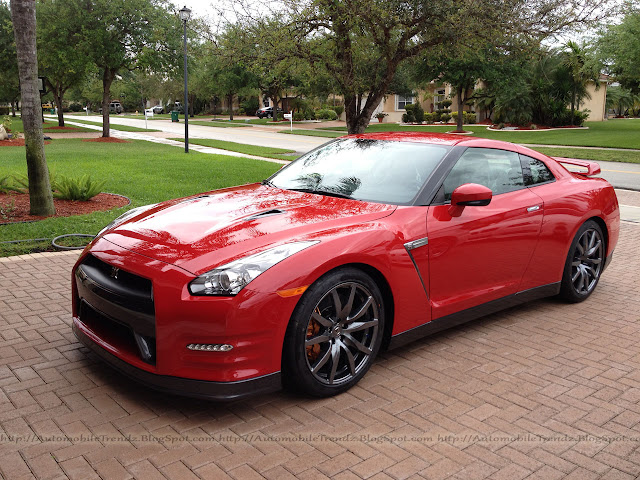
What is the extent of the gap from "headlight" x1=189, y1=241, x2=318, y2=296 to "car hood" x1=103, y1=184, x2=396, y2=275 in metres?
0.05

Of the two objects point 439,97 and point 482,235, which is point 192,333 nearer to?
point 482,235

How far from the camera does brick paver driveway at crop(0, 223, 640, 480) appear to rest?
3.06 metres

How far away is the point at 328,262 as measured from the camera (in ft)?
11.7

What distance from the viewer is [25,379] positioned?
155 inches

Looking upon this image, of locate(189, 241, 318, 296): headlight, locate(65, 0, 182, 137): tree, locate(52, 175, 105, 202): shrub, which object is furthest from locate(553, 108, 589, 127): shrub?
locate(189, 241, 318, 296): headlight

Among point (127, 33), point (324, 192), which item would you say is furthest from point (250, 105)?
point (324, 192)

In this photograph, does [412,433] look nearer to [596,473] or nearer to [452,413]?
[452,413]

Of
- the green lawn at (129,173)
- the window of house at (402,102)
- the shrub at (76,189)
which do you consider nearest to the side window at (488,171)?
the green lawn at (129,173)

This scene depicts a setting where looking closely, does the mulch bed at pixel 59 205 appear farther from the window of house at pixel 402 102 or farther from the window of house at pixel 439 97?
the window of house at pixel 402 102

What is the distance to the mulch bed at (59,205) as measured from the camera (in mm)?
8828

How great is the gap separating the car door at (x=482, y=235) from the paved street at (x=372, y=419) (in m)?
0.44

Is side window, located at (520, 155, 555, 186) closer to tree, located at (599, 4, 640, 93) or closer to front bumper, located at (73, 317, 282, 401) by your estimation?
front bumper, located at (73, 317, 282, 401)

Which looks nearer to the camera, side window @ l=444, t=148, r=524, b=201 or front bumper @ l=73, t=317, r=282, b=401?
front bumper @ l=73, t=317, r=282, b=401

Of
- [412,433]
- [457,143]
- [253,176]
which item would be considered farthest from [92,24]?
[412,433]
